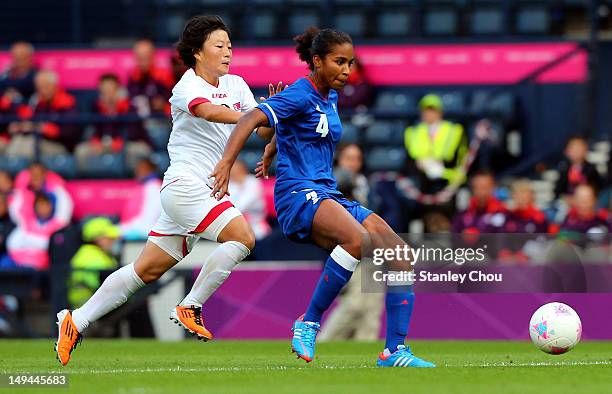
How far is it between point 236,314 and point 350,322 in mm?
1194

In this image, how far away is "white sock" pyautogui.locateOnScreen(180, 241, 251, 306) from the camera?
842cm

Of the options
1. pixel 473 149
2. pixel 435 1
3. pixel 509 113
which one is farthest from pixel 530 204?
pixel 435 1

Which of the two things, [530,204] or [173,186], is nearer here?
[173,186]

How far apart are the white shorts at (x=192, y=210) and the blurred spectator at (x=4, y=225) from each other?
6544 millimetres

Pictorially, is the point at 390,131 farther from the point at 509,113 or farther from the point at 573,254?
the point at 573,254

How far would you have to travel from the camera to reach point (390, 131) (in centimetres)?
1648

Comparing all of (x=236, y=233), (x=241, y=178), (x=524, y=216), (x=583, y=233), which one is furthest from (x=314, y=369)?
(x=241, y=178)

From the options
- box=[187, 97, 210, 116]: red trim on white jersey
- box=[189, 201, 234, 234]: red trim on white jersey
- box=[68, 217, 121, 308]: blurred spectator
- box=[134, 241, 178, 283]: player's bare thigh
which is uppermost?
box=[187, 97, 210, 116]: red trim on white jersey

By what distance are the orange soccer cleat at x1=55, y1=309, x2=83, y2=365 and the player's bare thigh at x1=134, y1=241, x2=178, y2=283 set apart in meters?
0.52

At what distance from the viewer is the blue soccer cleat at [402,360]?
26.5 ft

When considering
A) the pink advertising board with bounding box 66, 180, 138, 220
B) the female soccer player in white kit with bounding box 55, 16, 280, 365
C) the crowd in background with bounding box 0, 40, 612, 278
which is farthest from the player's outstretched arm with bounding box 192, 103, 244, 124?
the pink advertising board with bounding box 66, 180, 138, 220

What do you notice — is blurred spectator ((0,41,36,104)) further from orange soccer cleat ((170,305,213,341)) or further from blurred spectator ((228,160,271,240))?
orange soccer cleat ((170,305,213,341))

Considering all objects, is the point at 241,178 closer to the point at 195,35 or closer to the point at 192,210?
Result: the point at 195,35

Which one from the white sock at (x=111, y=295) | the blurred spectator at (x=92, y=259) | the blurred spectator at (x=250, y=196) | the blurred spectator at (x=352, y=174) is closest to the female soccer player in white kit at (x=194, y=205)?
the white sock at (x=111, y=295)
